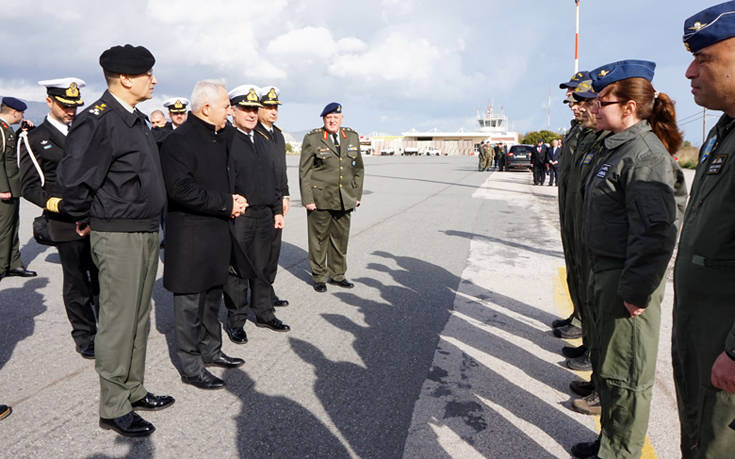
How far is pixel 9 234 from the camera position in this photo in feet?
19.4

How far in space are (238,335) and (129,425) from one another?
147 cm

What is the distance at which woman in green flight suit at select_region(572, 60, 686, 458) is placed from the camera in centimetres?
223

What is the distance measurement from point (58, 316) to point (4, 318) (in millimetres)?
435

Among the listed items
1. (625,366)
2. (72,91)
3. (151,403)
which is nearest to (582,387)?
(625,366)

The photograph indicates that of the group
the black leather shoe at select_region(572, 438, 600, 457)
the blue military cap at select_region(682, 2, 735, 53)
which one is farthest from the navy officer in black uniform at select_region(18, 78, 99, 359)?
the blue military cap at select_region(682, 2, 735, 53)

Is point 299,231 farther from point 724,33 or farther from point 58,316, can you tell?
point 724,33

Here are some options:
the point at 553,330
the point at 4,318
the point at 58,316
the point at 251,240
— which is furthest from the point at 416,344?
the point at 4,318

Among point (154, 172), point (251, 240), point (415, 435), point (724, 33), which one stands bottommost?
point (415, 435)

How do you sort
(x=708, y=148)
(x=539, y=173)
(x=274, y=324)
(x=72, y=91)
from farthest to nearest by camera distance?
(x=539, y=173) < (x=274, y=324) < (x=72, y=91) < (x=708, y=148)

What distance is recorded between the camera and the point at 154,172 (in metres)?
2.91

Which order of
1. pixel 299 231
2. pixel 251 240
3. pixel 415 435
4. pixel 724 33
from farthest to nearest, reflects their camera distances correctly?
pixel 299 231
pixel 251 240
pixel 415 435
pixel 724 33

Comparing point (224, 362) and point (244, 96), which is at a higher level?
point (244, 96)

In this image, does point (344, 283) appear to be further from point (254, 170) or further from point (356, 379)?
point (356, 379)

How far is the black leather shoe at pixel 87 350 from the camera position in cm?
379
